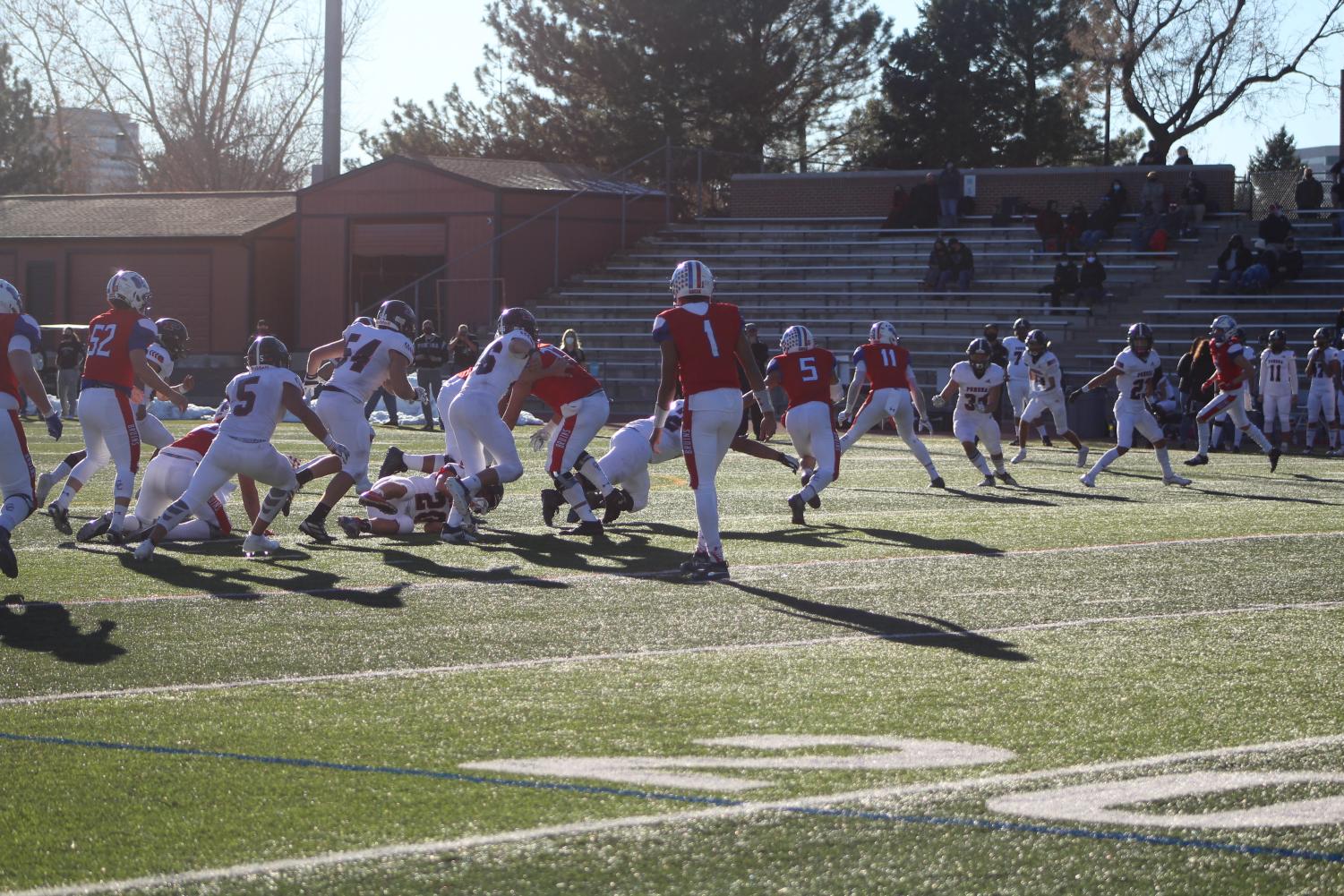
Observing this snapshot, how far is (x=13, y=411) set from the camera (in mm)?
9875

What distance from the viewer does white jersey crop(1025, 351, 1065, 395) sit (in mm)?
22156

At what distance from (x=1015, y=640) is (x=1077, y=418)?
2049 centimetres

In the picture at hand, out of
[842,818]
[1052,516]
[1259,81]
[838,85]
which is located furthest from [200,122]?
[842,818]

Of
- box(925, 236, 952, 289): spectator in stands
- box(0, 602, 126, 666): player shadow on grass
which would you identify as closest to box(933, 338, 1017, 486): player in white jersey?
box(0, 602, 126, 666): player shadow on grass

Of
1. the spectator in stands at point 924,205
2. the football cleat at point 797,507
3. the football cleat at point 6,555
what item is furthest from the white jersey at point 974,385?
the spectator in stands at point 924,205

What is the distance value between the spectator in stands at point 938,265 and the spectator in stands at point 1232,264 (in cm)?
538

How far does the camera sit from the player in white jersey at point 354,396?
11852 mm

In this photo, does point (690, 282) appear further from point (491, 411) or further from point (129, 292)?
point (129, 292)

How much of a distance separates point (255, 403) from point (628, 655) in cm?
406

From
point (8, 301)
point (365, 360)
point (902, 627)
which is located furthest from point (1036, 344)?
point (8, 301)

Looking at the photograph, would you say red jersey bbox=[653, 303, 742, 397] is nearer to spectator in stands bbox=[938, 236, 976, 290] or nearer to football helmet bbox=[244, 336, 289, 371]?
football helmet bbox=[244, 336, 289, 371]

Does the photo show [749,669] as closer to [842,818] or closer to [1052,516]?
[842,818]

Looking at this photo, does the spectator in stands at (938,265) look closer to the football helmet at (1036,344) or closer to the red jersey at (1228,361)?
the football helmet at (1036,344)

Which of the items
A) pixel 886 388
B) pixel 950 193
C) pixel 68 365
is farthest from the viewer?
pixel 950 193
